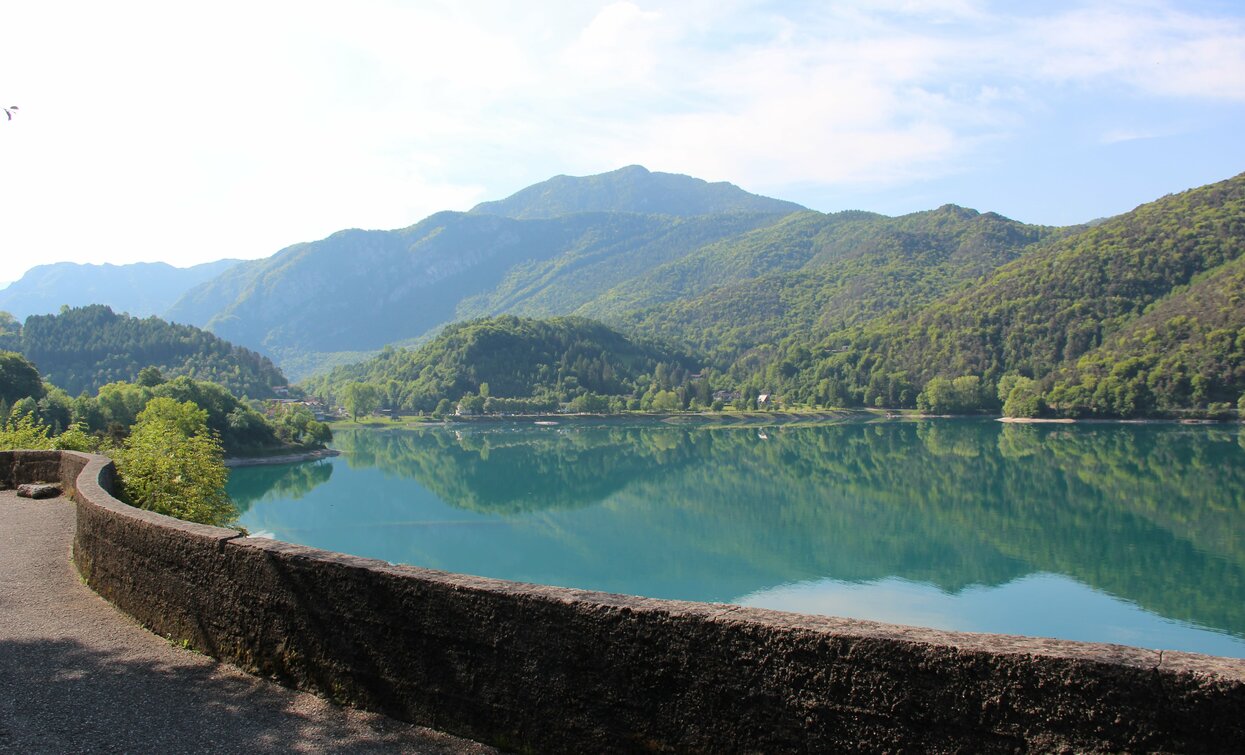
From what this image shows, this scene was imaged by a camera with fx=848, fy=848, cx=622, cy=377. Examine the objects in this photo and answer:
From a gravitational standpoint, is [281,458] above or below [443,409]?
below

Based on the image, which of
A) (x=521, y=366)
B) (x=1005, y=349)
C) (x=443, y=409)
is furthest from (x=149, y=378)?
(x=1005, y=349)

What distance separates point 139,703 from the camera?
527 cm

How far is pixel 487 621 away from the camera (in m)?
4.76

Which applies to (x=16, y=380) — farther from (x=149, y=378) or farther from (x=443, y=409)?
(x=443, y=409)

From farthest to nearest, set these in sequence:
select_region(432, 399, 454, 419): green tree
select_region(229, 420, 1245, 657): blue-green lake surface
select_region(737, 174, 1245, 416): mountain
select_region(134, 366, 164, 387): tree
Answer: select_region(432, 399, 454, 419): green tree < select_region(737, 174, 1245, 416): mountain < select_region(134, 366, 164, 387): tree < select_region(229, 420, 1245, 657): blue-green lake surface

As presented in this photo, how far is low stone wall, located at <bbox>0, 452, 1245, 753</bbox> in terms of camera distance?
3.45 meters

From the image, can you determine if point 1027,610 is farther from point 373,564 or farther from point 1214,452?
point 1214,452

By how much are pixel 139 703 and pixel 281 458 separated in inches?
3166

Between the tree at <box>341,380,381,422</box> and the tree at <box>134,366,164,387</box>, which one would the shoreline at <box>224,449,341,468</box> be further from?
the tree at <box>341,380,381,422</box>

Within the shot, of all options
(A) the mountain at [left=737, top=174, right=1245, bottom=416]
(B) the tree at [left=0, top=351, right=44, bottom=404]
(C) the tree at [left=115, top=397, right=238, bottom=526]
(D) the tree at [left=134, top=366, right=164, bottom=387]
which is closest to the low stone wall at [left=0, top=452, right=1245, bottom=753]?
(C) the tree at [left=115, top=397, right=238, bottom=526]

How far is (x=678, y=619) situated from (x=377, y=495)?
205 feet

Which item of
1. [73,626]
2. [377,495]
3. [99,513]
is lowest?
[377,495]

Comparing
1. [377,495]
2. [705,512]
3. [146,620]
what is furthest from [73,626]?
[377,495]

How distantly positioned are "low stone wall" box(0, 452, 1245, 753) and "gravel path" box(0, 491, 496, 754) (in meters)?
0.17
